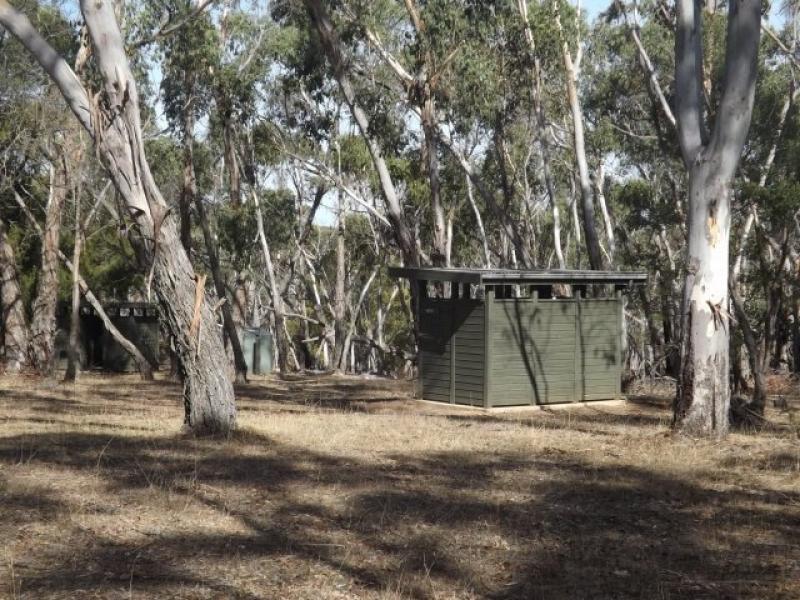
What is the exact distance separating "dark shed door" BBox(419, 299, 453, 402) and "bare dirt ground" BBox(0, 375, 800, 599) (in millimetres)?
4022

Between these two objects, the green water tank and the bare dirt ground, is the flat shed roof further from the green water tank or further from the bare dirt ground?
the green water tank

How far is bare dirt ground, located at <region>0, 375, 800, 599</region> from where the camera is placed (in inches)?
240

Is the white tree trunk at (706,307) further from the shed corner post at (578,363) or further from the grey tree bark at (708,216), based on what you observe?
the shed corner post at (578,363)

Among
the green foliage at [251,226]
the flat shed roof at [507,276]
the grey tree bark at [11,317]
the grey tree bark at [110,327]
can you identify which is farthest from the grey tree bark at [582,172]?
the grey tree bark at [11,317]

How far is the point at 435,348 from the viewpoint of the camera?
1752 cm

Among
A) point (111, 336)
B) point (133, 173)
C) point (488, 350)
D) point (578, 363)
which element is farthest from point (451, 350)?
point (111, 336)

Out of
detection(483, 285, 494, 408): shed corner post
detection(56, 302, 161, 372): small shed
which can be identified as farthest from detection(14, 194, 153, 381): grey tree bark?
detection(483, 285, 494, 408): shed corner post

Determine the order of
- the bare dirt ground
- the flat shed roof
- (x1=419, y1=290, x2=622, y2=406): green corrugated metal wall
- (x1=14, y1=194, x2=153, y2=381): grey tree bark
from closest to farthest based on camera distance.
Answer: the bare dirt ground < the flat shed roof < (x1=419, y1=290, x2=622, y2=406): green corrugated metal wall < (x1=14, y1=194, x2=153, y2=381): grey tree bark

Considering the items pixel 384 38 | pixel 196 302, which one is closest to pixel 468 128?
pixel 384 38

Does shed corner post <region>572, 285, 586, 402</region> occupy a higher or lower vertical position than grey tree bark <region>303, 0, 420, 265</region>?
lower

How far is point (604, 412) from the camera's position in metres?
16.6

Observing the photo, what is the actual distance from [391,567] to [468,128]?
25.3 m

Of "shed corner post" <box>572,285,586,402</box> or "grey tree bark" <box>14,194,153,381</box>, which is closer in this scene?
"shed corner post" <box>572,285,586,402</box>

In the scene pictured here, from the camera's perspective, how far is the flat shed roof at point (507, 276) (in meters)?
16.2
